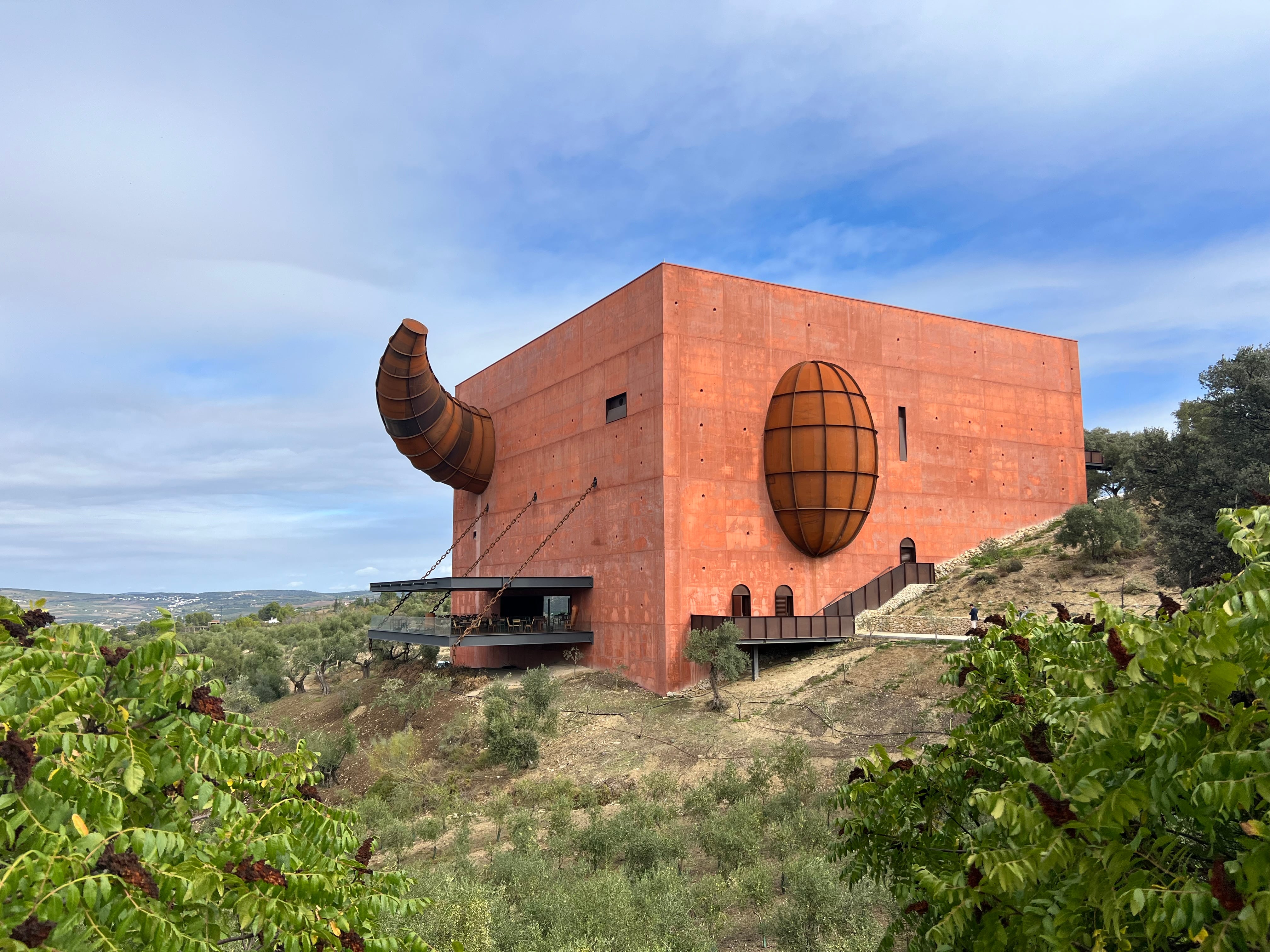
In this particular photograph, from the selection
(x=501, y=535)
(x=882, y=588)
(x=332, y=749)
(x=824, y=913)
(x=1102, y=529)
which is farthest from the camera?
(x=501, y=535)

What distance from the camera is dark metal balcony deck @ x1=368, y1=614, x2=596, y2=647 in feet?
109

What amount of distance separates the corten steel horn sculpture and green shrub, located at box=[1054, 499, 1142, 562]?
3033 cm

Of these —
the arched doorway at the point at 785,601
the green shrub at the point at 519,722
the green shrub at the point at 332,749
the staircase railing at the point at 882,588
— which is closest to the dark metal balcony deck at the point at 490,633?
the green shrub at the point at 519,722

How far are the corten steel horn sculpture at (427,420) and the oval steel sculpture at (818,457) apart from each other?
1659cm

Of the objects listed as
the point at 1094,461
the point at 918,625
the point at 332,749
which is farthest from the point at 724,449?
the point at 1094,461

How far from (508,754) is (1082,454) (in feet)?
118

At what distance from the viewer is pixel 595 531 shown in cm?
3519

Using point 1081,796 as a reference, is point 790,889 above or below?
below

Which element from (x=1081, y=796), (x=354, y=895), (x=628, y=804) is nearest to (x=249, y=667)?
(x=628, y=804)

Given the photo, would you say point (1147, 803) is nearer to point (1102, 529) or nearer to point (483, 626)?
point (483, 626)

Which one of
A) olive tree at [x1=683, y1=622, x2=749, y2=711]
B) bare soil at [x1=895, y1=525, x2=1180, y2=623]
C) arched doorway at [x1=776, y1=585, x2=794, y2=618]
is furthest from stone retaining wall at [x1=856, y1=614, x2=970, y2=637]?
olive tree at [x1=683, y1=622, x2=749, y2=711]

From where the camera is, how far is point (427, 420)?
39.7 metres

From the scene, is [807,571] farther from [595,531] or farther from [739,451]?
[595,531]

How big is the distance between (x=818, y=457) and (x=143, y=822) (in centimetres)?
2930
